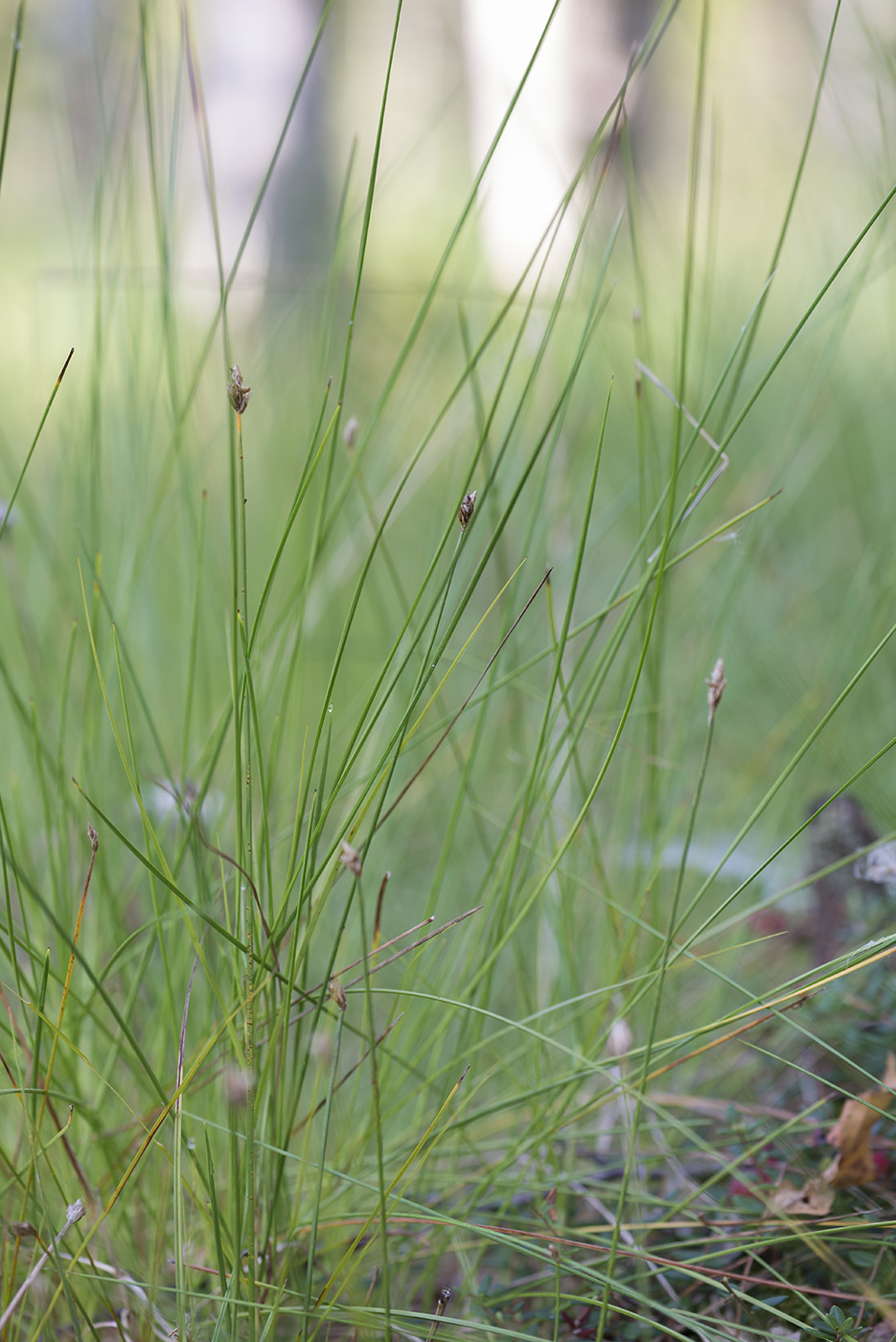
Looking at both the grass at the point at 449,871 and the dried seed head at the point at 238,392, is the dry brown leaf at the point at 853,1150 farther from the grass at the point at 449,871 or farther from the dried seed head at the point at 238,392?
the dried seed head at the point at 238,392

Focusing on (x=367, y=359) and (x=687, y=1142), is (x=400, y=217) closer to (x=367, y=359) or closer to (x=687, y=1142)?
(x=367, y=359)

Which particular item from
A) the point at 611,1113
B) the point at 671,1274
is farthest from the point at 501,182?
the point at 671,1274

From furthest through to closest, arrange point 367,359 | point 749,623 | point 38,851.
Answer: point 367,359 < point 749,623 < point 38,851

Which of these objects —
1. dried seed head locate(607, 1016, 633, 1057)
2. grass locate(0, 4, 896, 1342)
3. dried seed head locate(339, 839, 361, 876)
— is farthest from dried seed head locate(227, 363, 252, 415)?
dried seed head locate(607, 1016, 633, 1057)

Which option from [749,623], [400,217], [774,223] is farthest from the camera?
[400,217]

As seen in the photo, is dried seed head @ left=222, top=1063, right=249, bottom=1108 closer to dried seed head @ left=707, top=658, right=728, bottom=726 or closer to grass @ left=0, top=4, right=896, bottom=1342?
grass @ left=0, top=4, right=896, bottom=1342

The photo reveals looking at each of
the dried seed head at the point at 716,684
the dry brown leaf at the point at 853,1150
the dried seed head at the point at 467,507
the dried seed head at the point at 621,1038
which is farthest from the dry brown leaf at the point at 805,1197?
the dried seed head at the point at 467,507

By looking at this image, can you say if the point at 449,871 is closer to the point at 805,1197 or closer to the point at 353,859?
the point at 805,1197
